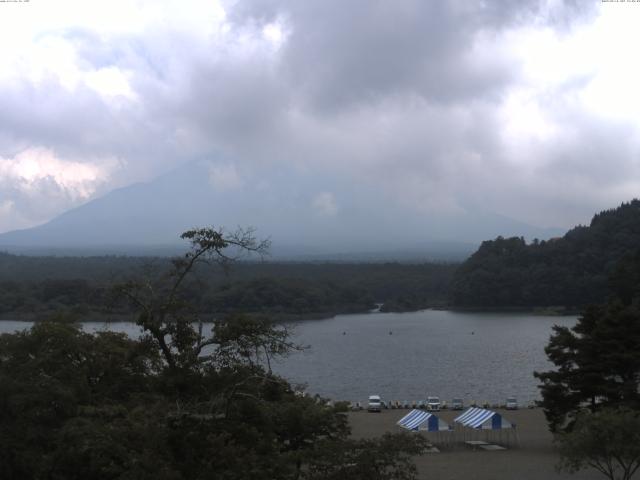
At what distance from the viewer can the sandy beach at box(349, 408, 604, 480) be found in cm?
1177

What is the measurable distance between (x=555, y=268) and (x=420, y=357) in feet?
85.4

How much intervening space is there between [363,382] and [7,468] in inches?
773

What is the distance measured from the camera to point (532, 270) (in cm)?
5678

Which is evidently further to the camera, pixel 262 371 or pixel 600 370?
pixel 600 370

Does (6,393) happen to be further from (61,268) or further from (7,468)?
(61,268)

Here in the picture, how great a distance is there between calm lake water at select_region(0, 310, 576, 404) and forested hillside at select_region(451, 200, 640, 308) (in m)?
4.33

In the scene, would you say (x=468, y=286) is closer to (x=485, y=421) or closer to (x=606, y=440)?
(x=485, y=421)

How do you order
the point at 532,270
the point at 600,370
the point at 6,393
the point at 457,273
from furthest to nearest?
the point at 457,273, the point at 532,270, the point at 600,370, the point at 6,393

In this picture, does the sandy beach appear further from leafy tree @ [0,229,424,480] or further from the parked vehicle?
leafy tree @ [0,229,424,480]

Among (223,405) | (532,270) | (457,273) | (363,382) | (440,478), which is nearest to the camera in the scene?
(223,405)

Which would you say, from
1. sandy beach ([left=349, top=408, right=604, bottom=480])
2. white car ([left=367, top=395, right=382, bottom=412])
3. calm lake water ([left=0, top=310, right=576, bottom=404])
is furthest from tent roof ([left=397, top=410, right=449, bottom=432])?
white car ([left=367, top=395, right=382, bottom=412])

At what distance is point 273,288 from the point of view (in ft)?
167

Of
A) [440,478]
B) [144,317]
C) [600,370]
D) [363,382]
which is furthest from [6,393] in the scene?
[363,382]

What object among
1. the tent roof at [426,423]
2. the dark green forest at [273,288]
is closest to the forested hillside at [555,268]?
the dark green forest at [273,288]
